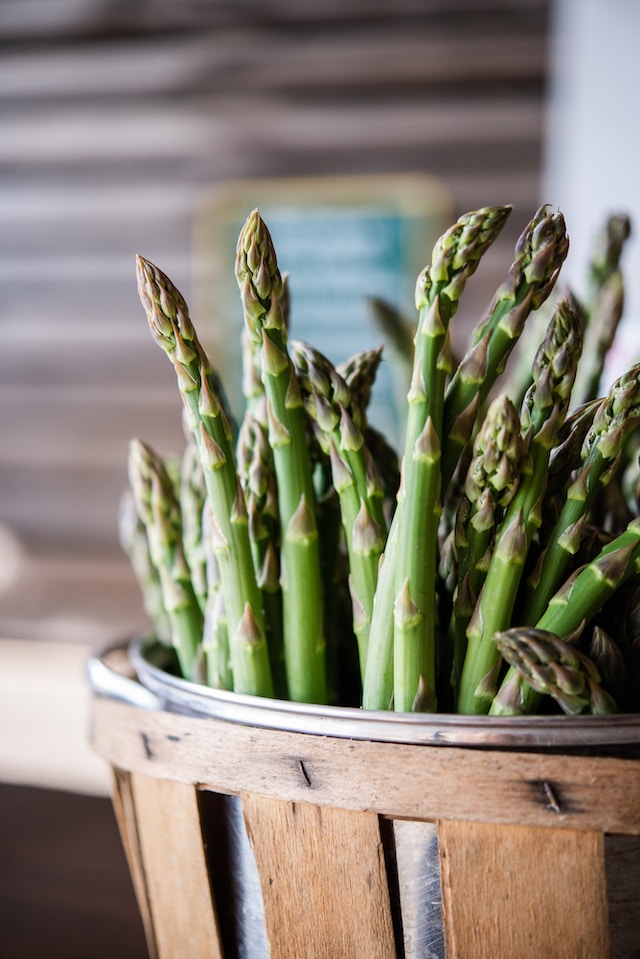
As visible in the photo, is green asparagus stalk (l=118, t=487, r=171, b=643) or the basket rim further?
green asparagus stalk (l=118, t=487, r=171, b=643)

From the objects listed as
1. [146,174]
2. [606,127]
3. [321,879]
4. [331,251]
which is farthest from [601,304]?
[146,174]

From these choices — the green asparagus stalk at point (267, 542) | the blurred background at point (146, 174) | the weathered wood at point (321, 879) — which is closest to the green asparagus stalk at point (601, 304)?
the green asparagus stalk at point (267, 542)

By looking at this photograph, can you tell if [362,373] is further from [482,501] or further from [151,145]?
[151,145]

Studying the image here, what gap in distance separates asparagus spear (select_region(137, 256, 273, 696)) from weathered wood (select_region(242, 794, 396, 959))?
0.07 m

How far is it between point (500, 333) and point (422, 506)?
0.33 feet

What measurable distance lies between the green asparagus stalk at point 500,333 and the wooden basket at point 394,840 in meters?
0.16

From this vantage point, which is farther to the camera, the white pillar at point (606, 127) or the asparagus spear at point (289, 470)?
the white pillar at point (606, 127)

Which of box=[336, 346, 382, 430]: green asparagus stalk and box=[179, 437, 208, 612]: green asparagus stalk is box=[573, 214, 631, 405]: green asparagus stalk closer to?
box=[336, 346, 382, 430]: green asparagus stalk

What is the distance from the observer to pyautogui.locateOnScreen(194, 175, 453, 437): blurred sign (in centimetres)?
188

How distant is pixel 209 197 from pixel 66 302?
0.48m

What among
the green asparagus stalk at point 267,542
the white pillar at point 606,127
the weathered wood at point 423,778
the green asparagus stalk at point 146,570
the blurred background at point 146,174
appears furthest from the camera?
the blurred background at point 146,174

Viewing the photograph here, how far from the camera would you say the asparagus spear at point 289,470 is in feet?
1.43

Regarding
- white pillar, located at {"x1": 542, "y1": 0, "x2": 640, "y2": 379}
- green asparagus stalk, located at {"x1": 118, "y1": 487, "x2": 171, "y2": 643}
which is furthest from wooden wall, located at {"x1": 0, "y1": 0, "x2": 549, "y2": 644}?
green asparagus stalk, located at {"x1": 118, "y1": 487, "x2": 171, "y2": 643}

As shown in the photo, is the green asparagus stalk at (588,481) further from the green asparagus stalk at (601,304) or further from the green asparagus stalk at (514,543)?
the green asparagus stalk at (601,304)
